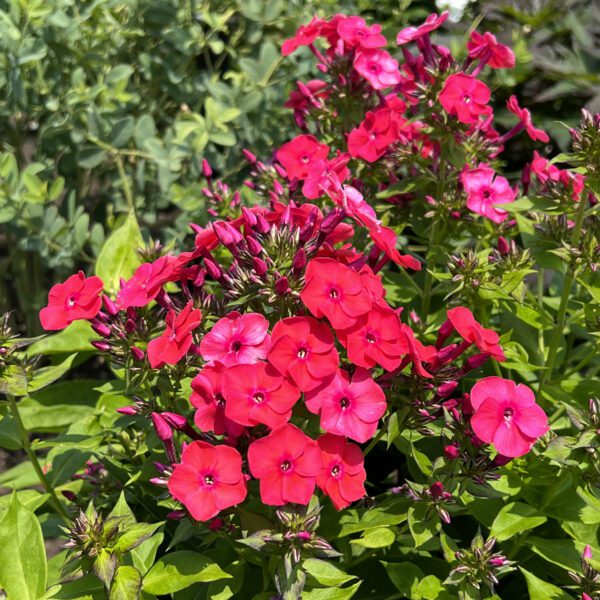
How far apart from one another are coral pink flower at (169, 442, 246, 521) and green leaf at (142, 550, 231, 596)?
0.59 ft

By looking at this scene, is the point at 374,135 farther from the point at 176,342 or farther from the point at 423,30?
the point at 176,342

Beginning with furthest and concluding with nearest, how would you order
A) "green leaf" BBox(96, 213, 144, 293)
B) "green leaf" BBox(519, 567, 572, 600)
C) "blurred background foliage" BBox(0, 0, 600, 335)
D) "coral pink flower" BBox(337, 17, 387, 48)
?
"blurred background foliage" BBox(0, 0, 600, 335), "green leaf" BBox(96, 213, 144, 293), "coral pink flower" BBox(337, 17, 387, 48), "green leaf" BBox(519, 567, 572, 600)

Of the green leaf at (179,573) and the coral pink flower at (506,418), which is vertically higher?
the coral pink flower at (506,418)

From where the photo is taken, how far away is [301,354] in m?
1.38

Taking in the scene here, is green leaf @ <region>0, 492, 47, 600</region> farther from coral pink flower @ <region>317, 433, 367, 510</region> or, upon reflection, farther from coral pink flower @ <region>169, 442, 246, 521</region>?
coral pink flower @ <region>317, 433, 367, 510</region>

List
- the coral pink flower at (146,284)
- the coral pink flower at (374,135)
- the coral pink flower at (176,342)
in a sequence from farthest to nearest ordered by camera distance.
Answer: the coral pink flower at (374,135) < the coral pink flower at (146,284) < the coral pink flower at (176,342)

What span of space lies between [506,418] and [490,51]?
1.13m

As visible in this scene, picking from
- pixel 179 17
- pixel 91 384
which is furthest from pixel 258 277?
pixel 179 17

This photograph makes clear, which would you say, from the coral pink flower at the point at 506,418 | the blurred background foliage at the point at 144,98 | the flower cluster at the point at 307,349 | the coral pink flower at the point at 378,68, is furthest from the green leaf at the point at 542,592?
the blurred background foliage at the point at 144,98

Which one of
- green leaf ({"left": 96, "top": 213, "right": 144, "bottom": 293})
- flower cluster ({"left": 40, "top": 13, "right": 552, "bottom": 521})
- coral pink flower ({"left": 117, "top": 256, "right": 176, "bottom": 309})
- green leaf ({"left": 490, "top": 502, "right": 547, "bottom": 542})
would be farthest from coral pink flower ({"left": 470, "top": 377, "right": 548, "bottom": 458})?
green leaf ({"left": 96, "top": 213, "right": 144, "bottom": 293})

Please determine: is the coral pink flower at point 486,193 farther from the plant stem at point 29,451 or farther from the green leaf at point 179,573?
the plant stem at point 29,451

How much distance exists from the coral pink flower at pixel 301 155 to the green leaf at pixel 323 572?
0.98 metres

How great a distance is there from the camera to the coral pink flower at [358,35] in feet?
6.91

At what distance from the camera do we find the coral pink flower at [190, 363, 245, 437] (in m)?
1.40
